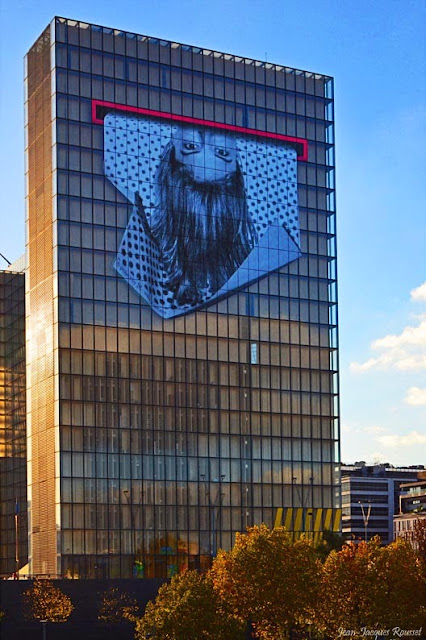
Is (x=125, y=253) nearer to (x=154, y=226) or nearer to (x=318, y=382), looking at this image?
(x=154, y=226)

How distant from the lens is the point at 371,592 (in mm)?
91000

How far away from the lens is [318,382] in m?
163

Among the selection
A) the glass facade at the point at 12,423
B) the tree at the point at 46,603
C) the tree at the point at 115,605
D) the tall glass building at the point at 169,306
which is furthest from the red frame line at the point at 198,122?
the tree at the point at 46,603

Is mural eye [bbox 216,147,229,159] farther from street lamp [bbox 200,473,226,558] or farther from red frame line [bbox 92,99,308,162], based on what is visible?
street lamp [bbox 200,473,226,558]

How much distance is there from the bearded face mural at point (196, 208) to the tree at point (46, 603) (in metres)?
40.3

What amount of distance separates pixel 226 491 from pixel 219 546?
6677 mm

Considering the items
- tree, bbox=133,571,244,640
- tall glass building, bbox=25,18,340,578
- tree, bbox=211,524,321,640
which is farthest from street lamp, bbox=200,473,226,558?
tree, bbox=211,524,321,640

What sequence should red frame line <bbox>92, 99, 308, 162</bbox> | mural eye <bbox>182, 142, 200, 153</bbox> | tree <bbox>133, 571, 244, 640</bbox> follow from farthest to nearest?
mural eye <bbox>182, 142, 200, 153</bbox>, red frame line <bbox>92, 99, 308, 162</bbox>, tree <bbox>133, 571, 244, 640</bbox>

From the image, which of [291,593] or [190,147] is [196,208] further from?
[291,593]

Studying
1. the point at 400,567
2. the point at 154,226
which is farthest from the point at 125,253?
the point at 400,567

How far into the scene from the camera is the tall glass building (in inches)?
5723

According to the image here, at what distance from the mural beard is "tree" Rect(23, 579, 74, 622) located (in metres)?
42.6

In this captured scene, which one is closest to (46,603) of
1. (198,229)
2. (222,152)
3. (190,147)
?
(198,229)

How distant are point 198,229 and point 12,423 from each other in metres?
37.9
